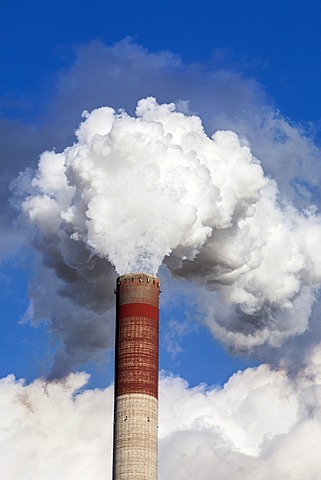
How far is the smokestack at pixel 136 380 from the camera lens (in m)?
82.6

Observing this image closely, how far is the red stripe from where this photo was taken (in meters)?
85.5

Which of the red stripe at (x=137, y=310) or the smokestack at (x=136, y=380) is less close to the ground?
the red stripe at (x=137, y=310)

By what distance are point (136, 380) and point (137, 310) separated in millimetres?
5178

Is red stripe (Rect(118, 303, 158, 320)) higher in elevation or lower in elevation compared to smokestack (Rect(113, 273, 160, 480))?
higher

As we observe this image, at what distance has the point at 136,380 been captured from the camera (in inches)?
3285

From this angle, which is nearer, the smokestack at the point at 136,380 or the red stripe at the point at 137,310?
the smokestack at the point at 136,380

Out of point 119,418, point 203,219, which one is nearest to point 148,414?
point 119,418

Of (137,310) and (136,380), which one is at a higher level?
(137,310)

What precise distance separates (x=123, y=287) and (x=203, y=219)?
944 cm

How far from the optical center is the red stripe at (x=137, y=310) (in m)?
85.5

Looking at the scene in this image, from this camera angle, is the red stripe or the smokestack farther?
the red stripe

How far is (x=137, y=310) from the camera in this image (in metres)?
85.6

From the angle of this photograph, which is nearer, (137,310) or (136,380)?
(136,380)

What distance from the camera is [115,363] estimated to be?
85.2 meters
